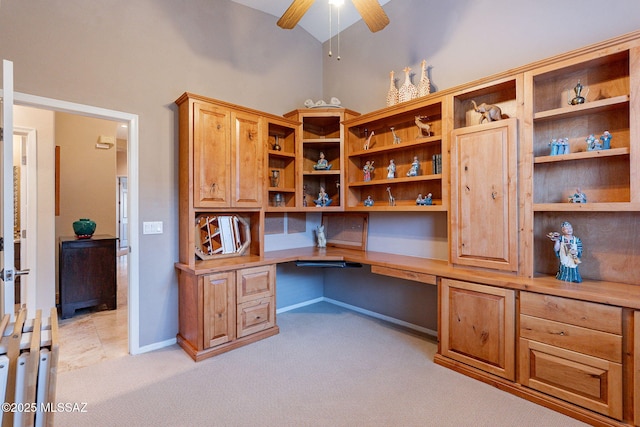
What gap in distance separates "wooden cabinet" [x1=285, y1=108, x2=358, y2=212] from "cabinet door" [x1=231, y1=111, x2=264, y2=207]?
558 millimetres

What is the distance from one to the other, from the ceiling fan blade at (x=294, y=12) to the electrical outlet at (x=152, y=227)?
204 cm

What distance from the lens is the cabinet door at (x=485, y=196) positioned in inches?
88.4

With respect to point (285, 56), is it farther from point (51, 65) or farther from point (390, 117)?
point (51, 65)

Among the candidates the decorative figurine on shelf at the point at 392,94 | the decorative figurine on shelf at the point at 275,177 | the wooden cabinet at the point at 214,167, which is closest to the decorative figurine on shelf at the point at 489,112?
the decorative figurine on shelf at the point at 392,94

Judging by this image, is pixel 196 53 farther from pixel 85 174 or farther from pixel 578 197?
pixel 578 197

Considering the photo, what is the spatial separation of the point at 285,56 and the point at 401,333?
11.6 feet

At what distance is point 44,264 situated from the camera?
3553mm

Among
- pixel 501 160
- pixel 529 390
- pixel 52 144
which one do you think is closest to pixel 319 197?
pixel 501 160

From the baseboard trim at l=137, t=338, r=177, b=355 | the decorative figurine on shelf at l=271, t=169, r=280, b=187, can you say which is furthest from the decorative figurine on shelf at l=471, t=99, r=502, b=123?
Answer: the baseboard trim at l=137, t=338, r=177, b=355

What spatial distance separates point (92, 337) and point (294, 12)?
3587mm

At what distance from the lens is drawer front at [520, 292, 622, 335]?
1.76 m

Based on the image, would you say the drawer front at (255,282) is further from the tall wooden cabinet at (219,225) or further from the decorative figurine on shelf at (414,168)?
the decorative figurine on shelf at (414,168)

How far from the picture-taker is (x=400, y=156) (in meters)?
3.33

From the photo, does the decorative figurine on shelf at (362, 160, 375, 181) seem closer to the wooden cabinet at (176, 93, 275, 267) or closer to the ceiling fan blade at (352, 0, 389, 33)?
the wooden cabinet at (176, 93, 275, 267)
